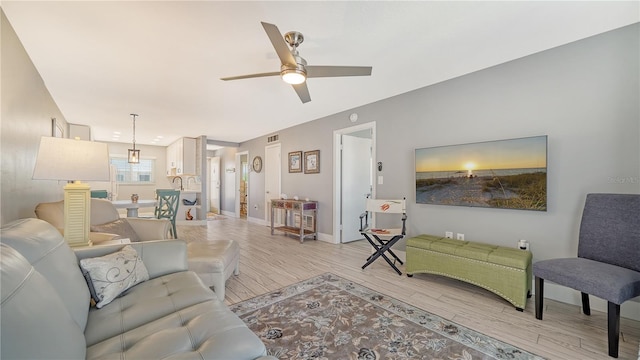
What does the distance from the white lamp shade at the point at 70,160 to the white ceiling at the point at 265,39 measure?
102 centimetres

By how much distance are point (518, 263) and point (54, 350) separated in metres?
3.07

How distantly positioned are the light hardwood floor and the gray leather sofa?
1.10m

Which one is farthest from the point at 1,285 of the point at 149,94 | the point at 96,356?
the point at 149,94

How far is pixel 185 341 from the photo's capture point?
114 cm

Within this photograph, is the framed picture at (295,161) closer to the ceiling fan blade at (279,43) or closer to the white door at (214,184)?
the ceiling fan blade at (279,43)

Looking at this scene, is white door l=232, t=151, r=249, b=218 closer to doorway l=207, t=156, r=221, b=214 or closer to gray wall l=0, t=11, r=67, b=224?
doorway l=207, t=156, r=221, b=214

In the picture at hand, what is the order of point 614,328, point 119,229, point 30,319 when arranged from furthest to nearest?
point 119,229 → point 614,328 → point 30,319

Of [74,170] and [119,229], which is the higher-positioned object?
[74,170]

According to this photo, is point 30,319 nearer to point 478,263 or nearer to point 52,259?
point 52,259

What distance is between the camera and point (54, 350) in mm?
794

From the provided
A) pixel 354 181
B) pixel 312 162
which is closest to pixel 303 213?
pixel 312 162

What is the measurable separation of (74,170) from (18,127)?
115 centimetres

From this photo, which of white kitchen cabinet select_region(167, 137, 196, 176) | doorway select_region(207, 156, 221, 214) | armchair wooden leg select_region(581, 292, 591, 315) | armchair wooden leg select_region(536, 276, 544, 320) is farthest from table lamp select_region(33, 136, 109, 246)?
doorway select_region(207, 156, 221, 214)

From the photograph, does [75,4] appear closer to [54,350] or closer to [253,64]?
[253,64]
